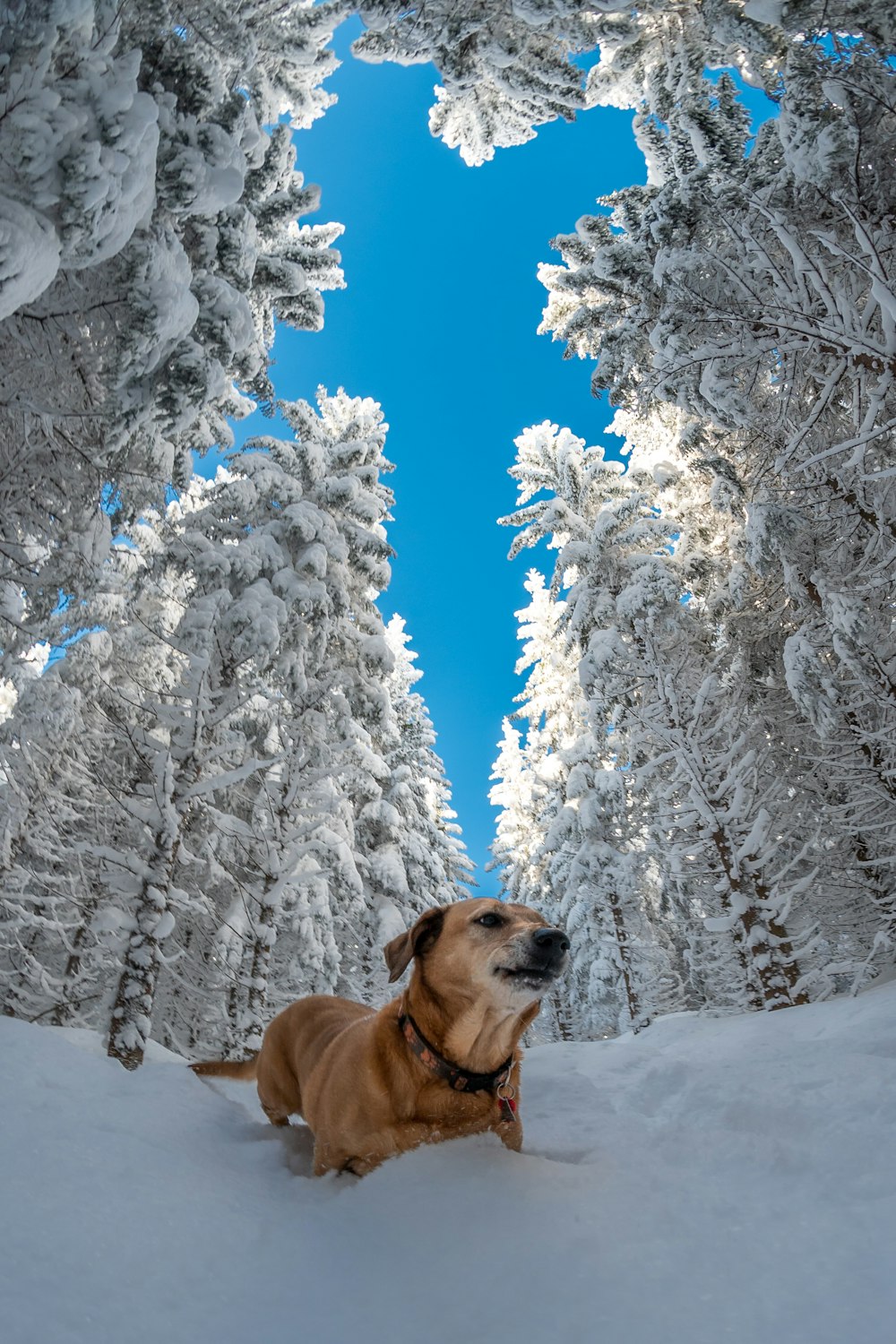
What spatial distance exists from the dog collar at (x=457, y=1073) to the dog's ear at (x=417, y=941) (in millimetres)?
294

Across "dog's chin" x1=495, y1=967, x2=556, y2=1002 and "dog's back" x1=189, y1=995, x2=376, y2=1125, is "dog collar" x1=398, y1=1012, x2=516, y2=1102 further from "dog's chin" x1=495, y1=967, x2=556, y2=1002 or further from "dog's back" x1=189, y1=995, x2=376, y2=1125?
"dog's back" x1=189, y1=995, x2=376, y2=1125

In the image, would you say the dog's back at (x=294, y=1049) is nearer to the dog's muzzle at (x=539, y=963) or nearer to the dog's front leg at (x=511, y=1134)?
the dog's front leg at (x=511, y=1134)

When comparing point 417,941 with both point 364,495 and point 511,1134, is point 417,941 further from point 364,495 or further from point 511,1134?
point 364,495

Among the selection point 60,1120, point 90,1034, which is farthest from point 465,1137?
point 90,1034

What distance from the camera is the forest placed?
5.96 metres

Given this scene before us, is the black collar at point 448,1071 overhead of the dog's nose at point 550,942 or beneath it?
beneath

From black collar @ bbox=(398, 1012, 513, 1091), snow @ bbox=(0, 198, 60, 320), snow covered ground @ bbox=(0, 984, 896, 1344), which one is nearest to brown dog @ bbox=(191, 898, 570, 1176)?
black collar @ bbox=(398, 1012, 513, 1091)

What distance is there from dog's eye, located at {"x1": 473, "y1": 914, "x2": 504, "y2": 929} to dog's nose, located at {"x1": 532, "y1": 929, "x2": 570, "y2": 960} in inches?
12.7

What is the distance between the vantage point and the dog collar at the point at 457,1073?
10.3ft

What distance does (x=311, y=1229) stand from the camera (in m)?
2.36

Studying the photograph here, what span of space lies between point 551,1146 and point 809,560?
32.7ft

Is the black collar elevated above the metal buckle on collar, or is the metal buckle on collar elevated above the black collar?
the black collar

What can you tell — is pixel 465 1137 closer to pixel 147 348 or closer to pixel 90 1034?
pixel 90 1034

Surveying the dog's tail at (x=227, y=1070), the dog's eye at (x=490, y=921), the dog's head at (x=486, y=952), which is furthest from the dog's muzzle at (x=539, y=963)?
the dog's tail at (x=227, y=1070)
